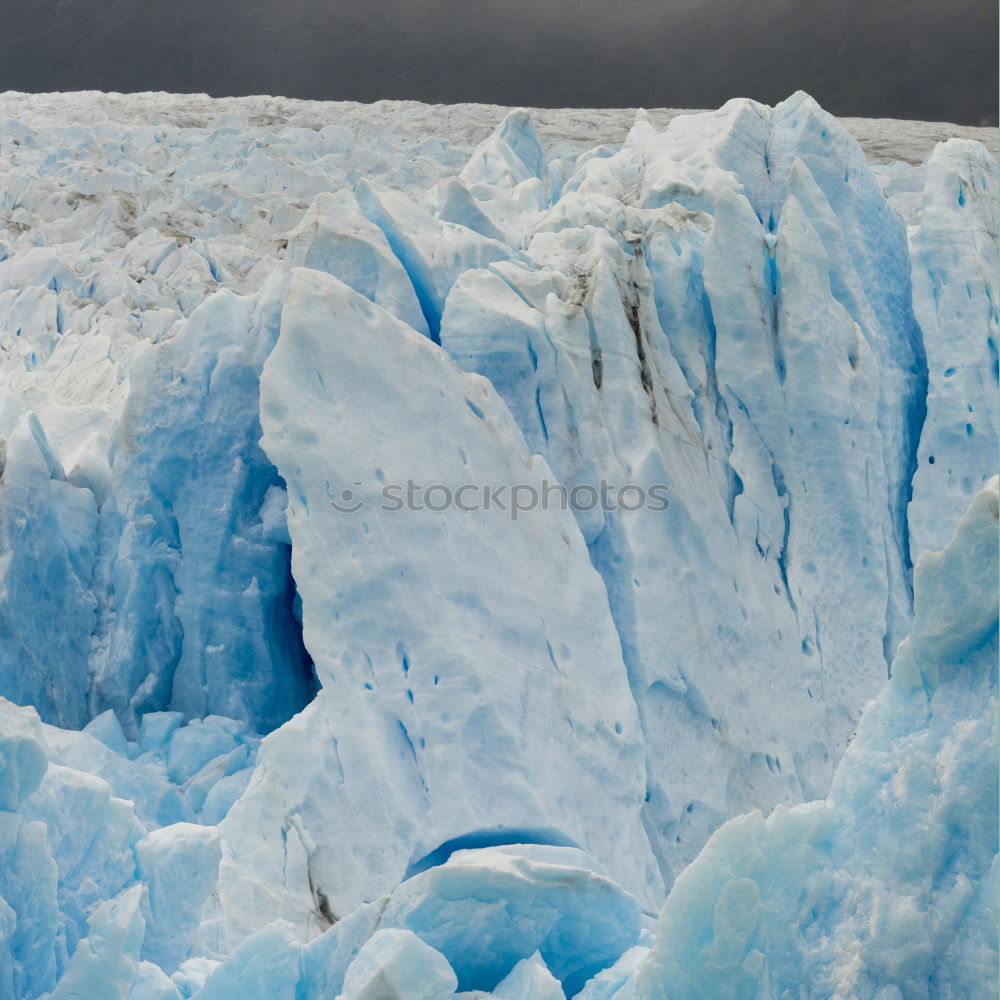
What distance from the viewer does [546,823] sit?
411cm

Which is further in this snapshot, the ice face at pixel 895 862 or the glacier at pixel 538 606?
the glacier at pixel 538 606

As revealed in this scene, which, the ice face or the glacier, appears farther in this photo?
the glacier

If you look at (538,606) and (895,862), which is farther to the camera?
(538,606)

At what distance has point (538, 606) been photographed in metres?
4.45

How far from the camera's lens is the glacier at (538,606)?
8.64ft

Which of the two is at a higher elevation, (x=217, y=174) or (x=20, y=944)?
(x=217, y=174)

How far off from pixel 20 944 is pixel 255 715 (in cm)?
222

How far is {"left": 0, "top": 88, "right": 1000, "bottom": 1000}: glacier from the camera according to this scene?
8.64ft

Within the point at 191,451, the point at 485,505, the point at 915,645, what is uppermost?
the point at 191,451

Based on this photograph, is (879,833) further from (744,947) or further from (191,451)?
(191,451)

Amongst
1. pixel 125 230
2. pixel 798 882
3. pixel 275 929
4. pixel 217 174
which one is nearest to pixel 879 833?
pixel 798 882

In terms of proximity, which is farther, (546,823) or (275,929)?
(546,823)

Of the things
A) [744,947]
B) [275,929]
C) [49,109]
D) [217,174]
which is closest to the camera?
[744,947]

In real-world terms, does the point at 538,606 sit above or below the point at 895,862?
above
